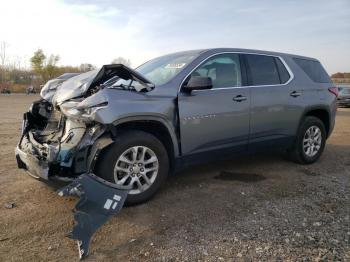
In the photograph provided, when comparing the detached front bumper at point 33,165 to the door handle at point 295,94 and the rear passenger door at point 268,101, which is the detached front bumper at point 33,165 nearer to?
the rear passenger door at point 268,101

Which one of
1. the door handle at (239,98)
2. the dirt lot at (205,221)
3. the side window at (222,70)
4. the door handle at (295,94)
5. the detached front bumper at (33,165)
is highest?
the side window at (222,70)

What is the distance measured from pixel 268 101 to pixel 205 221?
7.42ft

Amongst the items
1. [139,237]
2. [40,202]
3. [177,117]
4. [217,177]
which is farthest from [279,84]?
[40,202]

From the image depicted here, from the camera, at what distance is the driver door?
13.4ft

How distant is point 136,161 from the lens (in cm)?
372

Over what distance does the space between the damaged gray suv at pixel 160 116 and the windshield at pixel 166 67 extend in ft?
0.08

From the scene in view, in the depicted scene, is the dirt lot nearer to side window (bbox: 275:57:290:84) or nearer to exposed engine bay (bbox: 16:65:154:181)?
exposed engine bay (bbox: 16:65:154:181)

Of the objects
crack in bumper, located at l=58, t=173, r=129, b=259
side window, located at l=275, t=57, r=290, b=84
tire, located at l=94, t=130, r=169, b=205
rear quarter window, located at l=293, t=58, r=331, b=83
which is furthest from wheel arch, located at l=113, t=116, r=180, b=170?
rear quarter window, located at l=293, t=58, r=331, b=83

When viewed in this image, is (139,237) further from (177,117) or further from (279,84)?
(279,84)

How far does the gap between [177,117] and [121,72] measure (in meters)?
0.83

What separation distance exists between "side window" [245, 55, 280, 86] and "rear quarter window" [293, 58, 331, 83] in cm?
70

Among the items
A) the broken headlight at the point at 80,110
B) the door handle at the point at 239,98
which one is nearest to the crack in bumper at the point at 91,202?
the broken headlight at the point at 80,110

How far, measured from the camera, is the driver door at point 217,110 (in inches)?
161

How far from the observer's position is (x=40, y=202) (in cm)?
393
